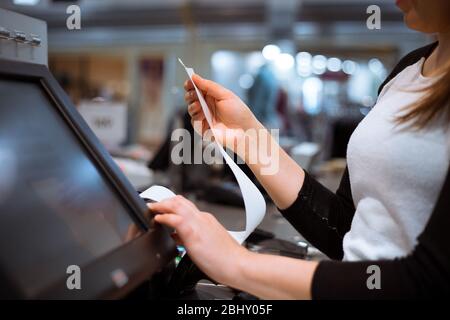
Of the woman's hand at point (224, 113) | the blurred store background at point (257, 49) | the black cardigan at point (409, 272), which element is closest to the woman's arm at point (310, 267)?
the black cardigan at point (409, 272)

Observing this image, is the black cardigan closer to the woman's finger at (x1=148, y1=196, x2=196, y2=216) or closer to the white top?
the white top

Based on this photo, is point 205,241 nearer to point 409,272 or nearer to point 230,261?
point 230,261

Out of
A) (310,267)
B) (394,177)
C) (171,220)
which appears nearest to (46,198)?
(171,220)

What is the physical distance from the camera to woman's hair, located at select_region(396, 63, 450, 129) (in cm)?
53

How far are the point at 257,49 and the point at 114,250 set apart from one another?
6.02m

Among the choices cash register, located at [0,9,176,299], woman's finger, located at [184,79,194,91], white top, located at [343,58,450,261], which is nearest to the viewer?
cash register, located at [0,9,176,299]

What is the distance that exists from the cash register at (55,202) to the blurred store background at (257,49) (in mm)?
2940

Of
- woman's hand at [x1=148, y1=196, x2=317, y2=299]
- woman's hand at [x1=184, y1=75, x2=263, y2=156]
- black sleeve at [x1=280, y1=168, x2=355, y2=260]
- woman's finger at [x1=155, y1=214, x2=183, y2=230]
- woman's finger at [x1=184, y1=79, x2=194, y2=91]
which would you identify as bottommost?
black sleeve at [x1=280, y1=168, x2=355, y2=260]

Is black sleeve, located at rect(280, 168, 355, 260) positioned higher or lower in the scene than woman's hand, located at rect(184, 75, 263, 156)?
lower

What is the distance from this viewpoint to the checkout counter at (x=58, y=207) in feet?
1.41

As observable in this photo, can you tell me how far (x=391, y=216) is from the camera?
56 cm

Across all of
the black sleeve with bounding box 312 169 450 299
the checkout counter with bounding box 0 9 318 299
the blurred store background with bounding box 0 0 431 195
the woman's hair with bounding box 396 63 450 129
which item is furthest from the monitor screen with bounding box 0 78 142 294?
the blurred store background with bounding box 0 0 431 195

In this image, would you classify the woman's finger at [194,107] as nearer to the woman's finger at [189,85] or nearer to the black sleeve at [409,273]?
the woman's finger at [189,85]

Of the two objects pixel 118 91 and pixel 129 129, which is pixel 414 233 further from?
pixel 118 91
